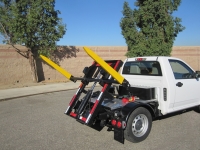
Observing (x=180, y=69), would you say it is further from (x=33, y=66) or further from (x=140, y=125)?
(x=33, y=66)

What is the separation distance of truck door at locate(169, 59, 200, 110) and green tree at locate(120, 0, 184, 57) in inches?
427

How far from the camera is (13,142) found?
4.42 meters

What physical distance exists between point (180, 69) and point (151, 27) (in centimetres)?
1160

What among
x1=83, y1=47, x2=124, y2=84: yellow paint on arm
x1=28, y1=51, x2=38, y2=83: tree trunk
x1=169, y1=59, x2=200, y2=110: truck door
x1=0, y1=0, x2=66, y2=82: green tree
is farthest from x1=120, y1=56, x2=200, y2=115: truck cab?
x1=28, y1=51, x2=38, y2=83: tree trunk

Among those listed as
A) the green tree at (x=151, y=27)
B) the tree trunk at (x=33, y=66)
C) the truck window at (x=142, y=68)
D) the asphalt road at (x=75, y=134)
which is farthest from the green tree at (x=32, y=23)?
the truck window at (x=142, y=68)

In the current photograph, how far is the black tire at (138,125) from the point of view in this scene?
4.13 m

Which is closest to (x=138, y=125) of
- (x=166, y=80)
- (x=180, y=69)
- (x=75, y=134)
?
(x=166, y=80)

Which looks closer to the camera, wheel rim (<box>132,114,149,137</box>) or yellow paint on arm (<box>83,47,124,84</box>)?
yellow paint on arm (<box>83,47,124,84</box>)

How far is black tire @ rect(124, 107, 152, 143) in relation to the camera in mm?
4133

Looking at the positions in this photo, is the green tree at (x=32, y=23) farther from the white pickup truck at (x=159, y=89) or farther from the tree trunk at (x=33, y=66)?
the white pickup truck at (x=159, y=89)

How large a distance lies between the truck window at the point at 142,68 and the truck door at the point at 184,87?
432 millimetres

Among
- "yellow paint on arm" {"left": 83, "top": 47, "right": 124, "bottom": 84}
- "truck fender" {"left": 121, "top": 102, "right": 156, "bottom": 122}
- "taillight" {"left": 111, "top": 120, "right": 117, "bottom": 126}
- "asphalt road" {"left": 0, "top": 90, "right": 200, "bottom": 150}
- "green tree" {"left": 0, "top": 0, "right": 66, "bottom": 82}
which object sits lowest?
"asphalt road" {"left": 0, "top": 90, "right": 200, "bottom": 150}

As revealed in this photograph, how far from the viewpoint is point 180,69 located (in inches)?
227

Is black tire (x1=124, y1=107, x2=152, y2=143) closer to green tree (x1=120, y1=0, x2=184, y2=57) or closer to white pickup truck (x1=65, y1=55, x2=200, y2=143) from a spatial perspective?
white pickup truck (x1=65, y1=55, x2=200, y2=143)
